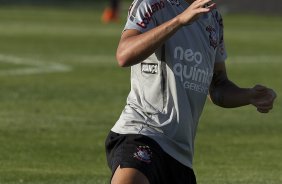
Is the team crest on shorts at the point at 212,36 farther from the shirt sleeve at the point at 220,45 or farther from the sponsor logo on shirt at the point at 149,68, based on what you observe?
the sponsor logo on shirt at the point at 149,68

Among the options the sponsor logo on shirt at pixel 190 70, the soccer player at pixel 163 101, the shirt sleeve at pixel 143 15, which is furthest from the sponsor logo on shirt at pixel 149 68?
the shirt sleeve at pixel 143 15

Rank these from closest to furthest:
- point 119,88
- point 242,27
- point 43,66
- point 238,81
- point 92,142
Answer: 1. point 92,142
2. point 119,88
3. point 238,81
4. point 43,66
5. point 242,27

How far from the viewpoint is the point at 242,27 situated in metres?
44.4

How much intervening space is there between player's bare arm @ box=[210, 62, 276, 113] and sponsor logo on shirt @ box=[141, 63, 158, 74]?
81 cm

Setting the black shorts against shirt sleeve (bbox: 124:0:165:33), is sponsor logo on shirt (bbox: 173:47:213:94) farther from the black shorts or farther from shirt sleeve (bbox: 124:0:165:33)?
the black shorts

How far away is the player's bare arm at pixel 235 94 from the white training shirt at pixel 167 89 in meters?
0.52

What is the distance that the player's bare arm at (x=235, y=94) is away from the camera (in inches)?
302

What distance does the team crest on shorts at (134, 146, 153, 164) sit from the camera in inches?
279

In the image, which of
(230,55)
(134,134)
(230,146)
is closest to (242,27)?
(230,55)

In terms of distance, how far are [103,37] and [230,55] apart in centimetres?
635

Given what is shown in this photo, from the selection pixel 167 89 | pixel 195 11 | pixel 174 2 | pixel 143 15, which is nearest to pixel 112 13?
pixel 174 2

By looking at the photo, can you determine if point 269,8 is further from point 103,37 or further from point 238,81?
point 238,81

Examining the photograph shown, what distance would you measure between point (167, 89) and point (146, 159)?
1.63 ft

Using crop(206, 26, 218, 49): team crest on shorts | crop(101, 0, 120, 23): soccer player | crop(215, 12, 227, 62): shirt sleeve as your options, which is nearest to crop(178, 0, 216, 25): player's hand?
crop(206, 26, 218, 49): team crest on shorts
